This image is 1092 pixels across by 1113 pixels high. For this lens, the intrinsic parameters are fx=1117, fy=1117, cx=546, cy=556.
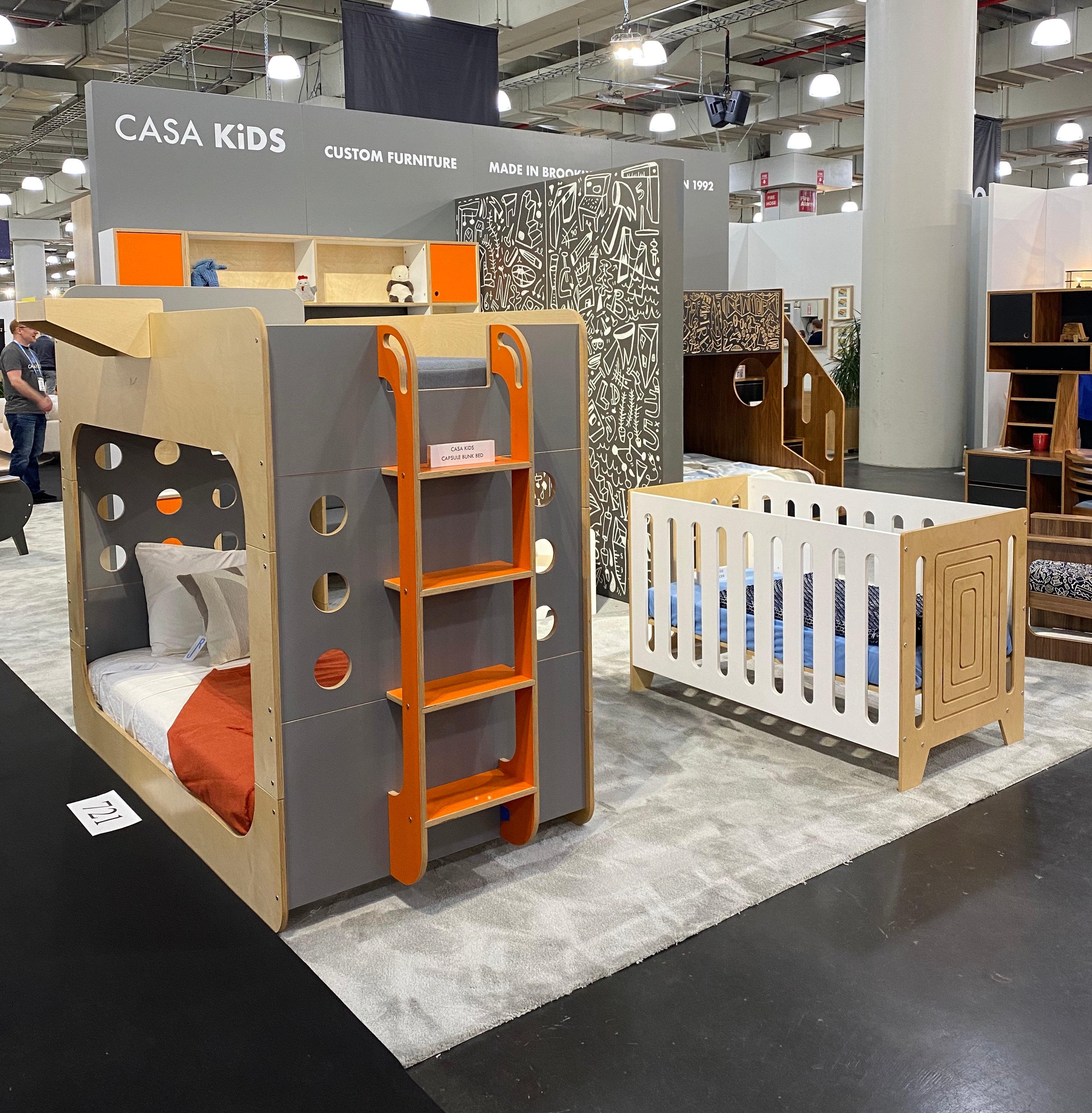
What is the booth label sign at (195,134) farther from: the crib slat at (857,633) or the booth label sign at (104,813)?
the booth label sign at (104,813)

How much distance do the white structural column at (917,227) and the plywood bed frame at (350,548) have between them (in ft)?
27.4

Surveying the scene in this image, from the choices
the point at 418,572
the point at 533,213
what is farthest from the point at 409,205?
the point at 418,572

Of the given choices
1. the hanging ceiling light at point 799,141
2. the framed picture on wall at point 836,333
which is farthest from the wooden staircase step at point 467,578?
A: the hanging ceiling light at point 799,141

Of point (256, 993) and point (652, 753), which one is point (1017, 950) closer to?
point (652, 753)

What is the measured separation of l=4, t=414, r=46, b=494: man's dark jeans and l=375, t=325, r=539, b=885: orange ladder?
7.72 metres

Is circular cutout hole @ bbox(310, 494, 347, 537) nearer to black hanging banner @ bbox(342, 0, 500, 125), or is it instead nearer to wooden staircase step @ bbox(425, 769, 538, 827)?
wooden staircase step @ bbox(425, 769, 538, 827)

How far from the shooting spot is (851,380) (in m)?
12.2

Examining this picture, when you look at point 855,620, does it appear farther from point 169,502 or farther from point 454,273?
point 454,273

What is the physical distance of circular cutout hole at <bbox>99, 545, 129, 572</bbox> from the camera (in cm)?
368

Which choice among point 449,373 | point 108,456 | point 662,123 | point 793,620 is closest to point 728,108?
point 662,123

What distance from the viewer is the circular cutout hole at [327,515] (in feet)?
8.65

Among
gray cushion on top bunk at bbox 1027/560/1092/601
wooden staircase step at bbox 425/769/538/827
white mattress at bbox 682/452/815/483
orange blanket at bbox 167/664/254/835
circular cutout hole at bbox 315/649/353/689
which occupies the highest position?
white mattress at bbox 682/452/815/483

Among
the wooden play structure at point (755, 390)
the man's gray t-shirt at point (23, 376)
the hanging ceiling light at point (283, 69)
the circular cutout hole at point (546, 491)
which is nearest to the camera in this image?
the circular cutout hole at point (546, 491)

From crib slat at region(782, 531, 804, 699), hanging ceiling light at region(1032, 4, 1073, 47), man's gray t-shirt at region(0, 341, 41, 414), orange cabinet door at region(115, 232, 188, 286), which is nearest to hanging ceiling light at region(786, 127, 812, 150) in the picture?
hanging ceiling light at region(1032, 4, 1073, 47)
